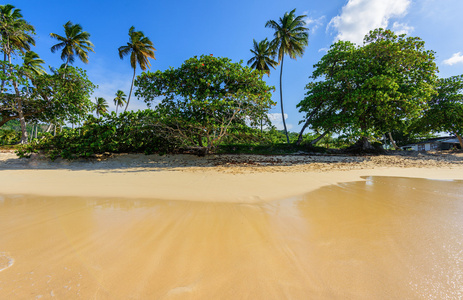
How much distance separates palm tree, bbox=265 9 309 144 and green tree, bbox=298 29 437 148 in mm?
6657

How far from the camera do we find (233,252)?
1.79 m

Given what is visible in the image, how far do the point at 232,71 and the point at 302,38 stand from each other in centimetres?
1544

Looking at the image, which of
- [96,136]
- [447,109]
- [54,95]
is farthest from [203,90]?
[447,109]

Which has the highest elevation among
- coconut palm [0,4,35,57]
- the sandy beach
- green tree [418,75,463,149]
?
coconut palm [0,4,35,57]

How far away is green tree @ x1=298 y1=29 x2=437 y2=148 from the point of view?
38.1 feet

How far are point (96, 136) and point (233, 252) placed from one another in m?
12.2

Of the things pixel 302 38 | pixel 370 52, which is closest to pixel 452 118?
pixel 370 52

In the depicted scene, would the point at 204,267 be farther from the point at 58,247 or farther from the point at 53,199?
the point at 53,199

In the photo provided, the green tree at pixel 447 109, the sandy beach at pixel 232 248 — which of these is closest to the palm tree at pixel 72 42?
the sandy beach at pixel 232 248

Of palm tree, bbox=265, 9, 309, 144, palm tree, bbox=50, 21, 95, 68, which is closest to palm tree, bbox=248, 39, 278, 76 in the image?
palm tree, bbox=265, 9, 309, 144

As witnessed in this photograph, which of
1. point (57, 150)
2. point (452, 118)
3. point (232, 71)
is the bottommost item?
point (57, 150)

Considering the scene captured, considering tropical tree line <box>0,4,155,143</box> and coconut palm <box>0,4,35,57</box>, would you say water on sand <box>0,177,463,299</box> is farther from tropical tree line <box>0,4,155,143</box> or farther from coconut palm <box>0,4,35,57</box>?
coconut palm <box>0,4,35,57</box>

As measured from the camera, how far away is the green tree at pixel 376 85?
11.6 metres

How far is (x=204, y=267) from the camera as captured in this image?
1.54 metres
